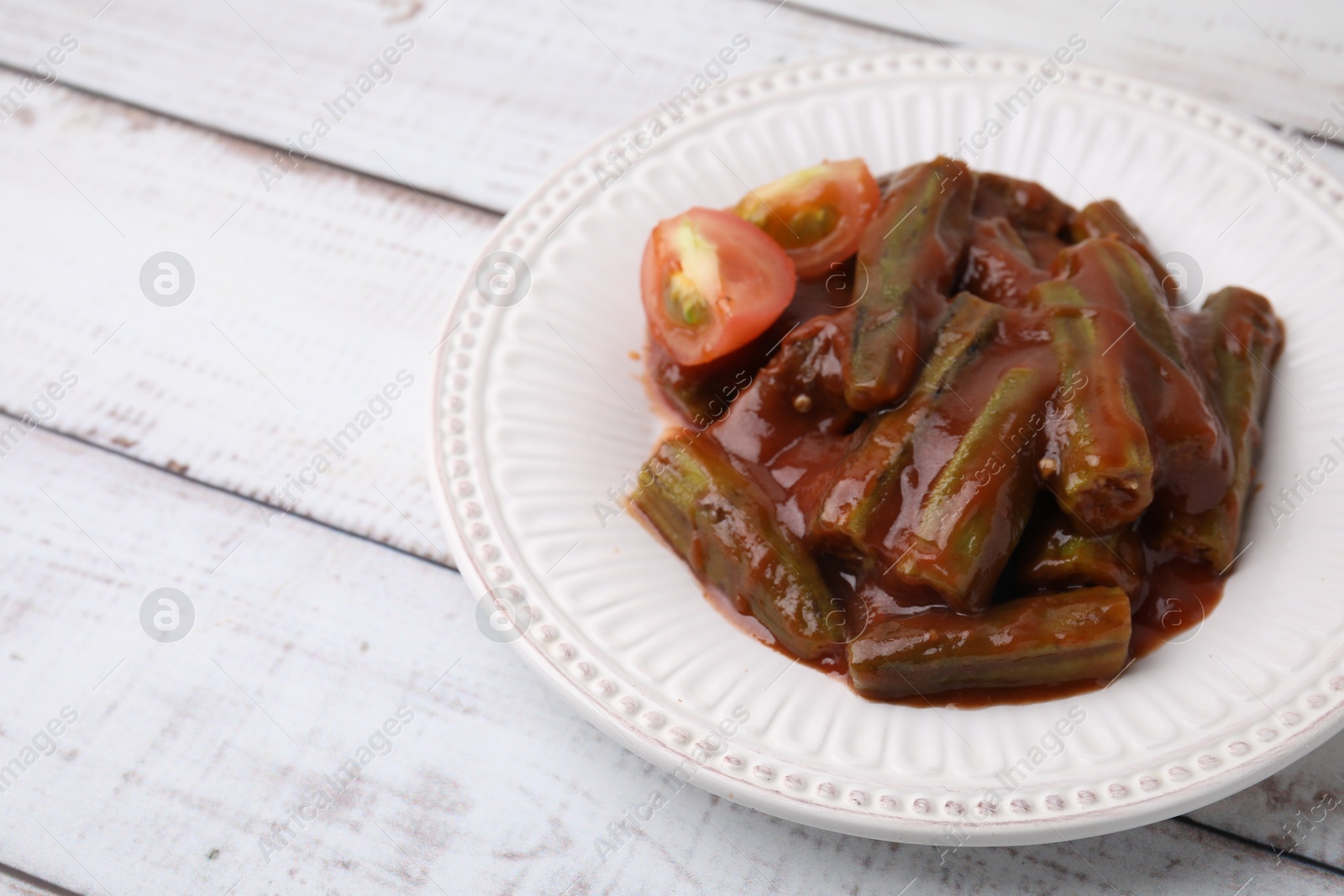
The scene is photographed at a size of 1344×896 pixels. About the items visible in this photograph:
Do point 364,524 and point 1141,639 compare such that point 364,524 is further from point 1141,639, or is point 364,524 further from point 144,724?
point 1141,639

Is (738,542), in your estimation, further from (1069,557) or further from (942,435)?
(1069,557)

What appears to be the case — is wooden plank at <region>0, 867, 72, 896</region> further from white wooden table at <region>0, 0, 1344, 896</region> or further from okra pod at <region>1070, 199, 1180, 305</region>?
okra pod at <region>1070, 199, 1180, 305</region>

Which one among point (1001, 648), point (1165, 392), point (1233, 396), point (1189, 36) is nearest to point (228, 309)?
point (1001, 648)

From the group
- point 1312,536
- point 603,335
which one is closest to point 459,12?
point 603,335

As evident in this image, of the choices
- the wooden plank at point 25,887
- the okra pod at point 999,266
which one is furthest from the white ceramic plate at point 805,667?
the wooden plank at point 25,887

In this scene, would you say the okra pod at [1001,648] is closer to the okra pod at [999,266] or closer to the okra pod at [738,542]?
the okra pod at [738,542]

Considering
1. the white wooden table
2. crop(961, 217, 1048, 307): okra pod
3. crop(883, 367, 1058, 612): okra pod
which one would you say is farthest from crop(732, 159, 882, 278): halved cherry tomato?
the white wooden table
